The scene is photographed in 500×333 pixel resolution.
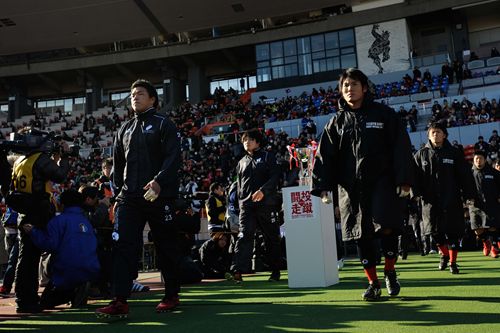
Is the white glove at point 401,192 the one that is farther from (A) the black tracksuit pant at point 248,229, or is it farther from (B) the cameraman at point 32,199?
(B) the cameraman at point 32,199

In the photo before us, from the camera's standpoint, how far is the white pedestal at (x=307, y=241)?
5.92m

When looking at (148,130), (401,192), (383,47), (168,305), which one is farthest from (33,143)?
(383,47)

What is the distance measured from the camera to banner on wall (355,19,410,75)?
36.2m

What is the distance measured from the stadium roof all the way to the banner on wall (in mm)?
3013

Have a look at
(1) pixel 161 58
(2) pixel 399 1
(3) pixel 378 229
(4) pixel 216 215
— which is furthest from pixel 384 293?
(1) pixel 161 58

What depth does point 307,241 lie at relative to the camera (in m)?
6.03

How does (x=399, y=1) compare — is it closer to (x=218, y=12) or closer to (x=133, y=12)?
(x=218, y=12)

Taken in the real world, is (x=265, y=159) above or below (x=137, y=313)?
above

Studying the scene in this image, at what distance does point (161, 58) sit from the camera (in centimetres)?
4175

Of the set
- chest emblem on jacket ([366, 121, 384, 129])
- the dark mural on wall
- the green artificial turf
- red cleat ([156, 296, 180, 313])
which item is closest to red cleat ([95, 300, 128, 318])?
the green artificial turf

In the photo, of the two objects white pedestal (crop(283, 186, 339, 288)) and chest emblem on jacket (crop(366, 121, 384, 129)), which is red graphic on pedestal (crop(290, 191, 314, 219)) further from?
chest emblem on jacket (crop(366, 121, 384, 129))

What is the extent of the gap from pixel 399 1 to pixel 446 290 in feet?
115

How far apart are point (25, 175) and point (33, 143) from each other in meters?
0.42

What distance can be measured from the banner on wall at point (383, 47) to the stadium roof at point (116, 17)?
301 cm
